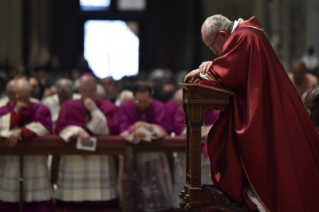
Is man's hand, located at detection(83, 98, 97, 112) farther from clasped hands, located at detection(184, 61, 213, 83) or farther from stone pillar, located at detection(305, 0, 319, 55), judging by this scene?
stone pillar, located at detection(305, 0, 319, 55)

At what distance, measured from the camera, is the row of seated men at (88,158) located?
22.9 feet

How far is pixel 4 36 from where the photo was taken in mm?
22047

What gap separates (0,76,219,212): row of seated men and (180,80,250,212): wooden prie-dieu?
8.26ft

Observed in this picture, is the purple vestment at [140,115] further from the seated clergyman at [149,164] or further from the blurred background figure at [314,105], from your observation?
the blurred background figure at [314,105]

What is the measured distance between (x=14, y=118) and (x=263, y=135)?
3905 mm

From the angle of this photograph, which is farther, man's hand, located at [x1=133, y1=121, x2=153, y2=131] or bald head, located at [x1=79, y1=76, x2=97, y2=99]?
bald head, located at [x1=79, y1=76, x2=97, y2=99]

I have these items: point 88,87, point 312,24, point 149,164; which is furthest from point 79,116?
point 312,24

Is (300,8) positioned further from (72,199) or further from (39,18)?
(39,18)

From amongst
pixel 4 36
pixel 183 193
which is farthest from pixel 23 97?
pixel 4 36

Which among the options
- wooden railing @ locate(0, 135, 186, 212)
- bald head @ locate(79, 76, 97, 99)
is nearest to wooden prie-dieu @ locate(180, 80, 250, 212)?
wooden railing @ locate(0, 135, 186, 212)

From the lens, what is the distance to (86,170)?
7.26 meters

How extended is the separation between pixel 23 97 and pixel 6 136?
0.56 meters

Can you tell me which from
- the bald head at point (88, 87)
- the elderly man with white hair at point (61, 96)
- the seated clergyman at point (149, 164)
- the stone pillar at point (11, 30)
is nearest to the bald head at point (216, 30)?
the seated clergyman at point (149, 164)

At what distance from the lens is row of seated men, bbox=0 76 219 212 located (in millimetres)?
6977
